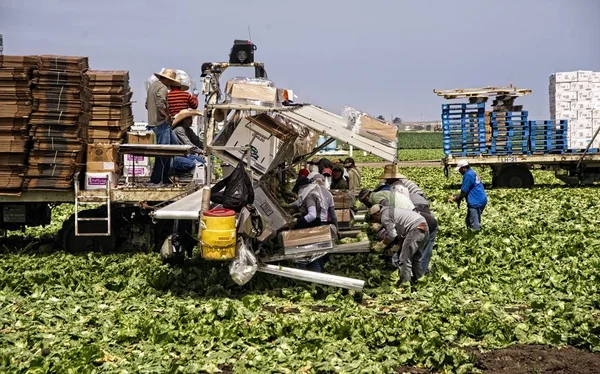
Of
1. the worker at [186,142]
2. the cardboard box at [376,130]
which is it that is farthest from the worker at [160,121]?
the cardboard box at [376,130]

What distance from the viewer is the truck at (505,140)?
29.1m

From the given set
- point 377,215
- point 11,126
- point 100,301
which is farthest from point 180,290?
Answer: point 11,126

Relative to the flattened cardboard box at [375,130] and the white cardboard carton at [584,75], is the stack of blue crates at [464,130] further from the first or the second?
the flattened cardboard box at [375,130]

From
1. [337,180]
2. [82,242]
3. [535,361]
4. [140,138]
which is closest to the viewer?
[535,361]

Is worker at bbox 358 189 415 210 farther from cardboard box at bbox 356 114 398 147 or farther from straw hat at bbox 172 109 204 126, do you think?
straw hat at bbox 172 109 204 126

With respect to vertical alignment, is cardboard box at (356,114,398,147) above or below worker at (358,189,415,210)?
above

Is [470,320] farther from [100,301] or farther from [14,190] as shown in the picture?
[14,190]

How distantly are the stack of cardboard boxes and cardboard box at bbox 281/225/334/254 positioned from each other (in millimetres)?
20533

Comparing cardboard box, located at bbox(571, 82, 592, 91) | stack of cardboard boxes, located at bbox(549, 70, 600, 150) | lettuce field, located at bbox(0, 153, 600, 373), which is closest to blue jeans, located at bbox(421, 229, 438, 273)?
lettuce field, located at bbox(0, 153, 600, 373)

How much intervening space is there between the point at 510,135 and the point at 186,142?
18.0 m

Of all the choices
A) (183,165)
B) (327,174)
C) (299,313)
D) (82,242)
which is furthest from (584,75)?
(299,313)

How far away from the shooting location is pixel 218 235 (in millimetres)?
10391

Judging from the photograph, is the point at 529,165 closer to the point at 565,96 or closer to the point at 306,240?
the point at 565,96

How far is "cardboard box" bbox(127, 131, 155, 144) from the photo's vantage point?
47.7ft
